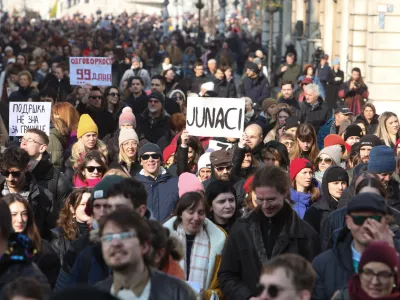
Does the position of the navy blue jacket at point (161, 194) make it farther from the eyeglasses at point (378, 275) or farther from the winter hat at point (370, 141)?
the eyeglasses at point (378, 275)

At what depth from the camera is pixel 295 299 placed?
18.7ft

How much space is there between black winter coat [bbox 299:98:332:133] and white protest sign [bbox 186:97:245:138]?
3934 millimetres

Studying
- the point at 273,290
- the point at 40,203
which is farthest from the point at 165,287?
the point at 40,203

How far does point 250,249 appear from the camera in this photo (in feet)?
23.9

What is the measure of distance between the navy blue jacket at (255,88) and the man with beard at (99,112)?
5955 millimetres

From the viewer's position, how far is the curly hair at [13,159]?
953cm

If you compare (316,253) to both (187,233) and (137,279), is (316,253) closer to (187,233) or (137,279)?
(187,233)

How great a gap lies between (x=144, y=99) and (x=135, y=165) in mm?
6229

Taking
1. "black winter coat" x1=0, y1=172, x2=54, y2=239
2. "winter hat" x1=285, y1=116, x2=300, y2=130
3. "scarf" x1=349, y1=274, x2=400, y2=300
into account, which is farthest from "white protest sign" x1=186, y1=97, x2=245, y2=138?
"scarf" x1=349, y1=274, x2=400, y2=300

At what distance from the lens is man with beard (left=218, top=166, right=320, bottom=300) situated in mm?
7250

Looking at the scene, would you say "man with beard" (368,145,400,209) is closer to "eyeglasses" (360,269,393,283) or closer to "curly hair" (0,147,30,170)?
"curly hair" (0,147,30,170)

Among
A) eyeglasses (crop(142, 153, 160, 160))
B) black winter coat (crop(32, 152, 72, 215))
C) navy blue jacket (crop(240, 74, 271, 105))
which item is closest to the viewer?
black winter coat (crop(32, 152, 72, 215))

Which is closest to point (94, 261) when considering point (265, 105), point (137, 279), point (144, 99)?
point (137, 279)

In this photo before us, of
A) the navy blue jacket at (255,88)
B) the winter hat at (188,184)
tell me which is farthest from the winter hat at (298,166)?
the navy blue jacket at (255,88)
